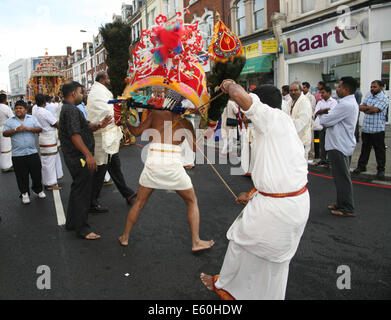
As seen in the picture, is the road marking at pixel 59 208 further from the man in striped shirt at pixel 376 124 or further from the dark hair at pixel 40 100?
the man in striped shirt at pixel 376 124

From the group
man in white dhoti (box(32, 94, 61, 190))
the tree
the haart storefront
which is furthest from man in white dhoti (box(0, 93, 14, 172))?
the haart storefront

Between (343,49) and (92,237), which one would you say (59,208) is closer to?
(92,237)

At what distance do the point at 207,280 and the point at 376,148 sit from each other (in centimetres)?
559

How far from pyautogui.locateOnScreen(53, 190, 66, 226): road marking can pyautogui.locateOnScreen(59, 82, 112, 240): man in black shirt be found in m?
0.62

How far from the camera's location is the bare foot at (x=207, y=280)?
2.93 metres

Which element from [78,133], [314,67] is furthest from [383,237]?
[314,67]

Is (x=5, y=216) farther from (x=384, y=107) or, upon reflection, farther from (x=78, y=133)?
(x=384, y=107)

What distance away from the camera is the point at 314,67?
48.2 ft

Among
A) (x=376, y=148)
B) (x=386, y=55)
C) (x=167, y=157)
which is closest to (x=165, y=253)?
(x=167, y=157)

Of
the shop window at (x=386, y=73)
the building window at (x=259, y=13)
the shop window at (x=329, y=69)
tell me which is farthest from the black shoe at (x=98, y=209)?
the building window at (x=259, y=13)

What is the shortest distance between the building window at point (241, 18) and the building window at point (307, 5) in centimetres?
427

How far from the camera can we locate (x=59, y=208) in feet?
17.8

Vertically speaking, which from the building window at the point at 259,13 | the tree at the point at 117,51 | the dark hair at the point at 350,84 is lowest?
the dark hair at the point at 350,84

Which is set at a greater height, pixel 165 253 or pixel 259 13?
pixel 259 13
